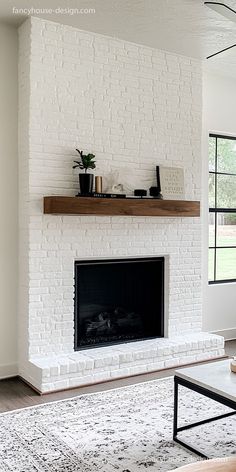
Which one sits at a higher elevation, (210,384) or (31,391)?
(210,384)

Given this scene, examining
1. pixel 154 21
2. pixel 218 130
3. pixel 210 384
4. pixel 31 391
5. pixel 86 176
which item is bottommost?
pixel 31 391

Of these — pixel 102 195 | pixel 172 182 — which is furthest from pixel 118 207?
pixel 172 182

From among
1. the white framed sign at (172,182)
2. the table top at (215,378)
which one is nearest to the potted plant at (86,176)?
the white framed sign at (172,182)

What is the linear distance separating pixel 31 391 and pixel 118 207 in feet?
5.35

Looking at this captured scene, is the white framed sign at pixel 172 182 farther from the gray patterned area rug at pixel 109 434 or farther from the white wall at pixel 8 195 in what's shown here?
the gray patterned area rug at pixel 109 434

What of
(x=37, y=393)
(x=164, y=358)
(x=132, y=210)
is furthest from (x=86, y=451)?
(x=132, y=210)

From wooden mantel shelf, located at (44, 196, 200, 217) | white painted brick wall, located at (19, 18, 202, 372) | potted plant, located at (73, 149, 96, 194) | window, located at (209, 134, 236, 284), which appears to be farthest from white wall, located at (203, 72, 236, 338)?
potted plant, located at (73, 149, 96, 194)

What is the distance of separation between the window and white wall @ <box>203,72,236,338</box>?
5.3 inches

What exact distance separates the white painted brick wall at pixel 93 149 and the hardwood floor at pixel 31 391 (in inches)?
10.5

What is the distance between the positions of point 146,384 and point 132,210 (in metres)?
1.45

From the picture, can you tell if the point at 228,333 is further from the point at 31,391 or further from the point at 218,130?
the point at 31,391

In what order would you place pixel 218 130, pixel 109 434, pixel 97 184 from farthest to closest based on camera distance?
pixel 218 130 → pixel 97 184 → pixel 109 434

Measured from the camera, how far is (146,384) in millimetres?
3781

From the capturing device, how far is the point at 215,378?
2.69 metres
